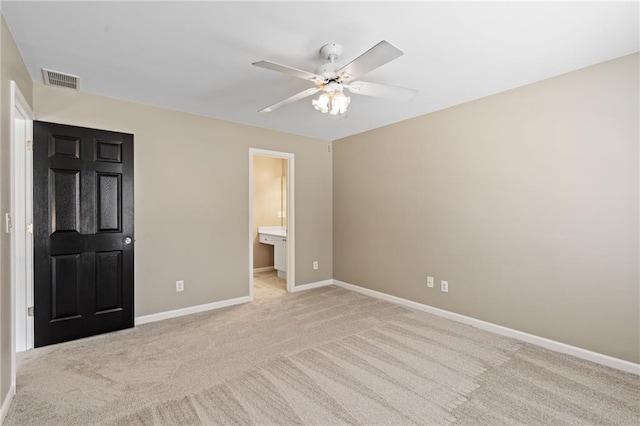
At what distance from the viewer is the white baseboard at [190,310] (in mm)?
3371

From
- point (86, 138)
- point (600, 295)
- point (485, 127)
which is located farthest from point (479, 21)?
point (86, 138)

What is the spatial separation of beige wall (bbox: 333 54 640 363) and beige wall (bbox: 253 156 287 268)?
110 inches

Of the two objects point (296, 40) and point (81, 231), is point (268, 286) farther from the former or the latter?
point (296, 40)

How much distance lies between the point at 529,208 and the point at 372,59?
217 centimetres

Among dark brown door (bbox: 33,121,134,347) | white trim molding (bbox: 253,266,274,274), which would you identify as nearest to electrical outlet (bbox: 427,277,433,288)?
dark brown door (bbox: 33,121,134,347)

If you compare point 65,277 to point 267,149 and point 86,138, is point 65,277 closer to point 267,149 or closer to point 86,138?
point 86,138

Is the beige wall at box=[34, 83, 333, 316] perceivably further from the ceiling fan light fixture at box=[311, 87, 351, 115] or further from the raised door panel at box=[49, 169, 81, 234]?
the ceiling fan light fixture at box=[311, 87, 351, 115]

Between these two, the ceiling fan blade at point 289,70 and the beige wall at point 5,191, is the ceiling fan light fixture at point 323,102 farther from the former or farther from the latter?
the beige wall at point 5,191

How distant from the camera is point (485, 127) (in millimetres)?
3168

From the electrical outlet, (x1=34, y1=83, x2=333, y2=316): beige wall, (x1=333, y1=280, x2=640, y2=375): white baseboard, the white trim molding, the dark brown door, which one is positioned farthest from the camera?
the white trim molding

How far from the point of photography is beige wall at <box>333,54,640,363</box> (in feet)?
7.89

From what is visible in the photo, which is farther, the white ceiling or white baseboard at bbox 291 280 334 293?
white baseboard at bbox 291 280 334 293

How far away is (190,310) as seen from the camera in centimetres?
369

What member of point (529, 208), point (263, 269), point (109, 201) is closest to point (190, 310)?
point (109, 201)
